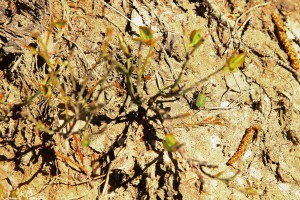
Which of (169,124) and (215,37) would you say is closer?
(169,124)

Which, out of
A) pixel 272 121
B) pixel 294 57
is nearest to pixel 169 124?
pixel 272 121

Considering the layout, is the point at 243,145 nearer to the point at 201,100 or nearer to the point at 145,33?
the point at 201,100

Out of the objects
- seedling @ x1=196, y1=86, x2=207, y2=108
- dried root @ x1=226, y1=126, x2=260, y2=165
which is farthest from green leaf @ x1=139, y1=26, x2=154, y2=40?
dried root @ x1=226, y1=126, x2=260, y2=165

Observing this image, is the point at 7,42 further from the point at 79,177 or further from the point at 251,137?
the point at 251,137

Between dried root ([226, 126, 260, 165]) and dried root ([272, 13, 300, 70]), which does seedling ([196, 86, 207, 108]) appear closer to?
dried root ([226, 126, 260, 165])

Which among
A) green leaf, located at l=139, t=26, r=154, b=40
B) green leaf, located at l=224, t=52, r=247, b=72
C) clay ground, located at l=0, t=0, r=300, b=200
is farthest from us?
clay ground, located at l=0, t=0, r=300, b=200

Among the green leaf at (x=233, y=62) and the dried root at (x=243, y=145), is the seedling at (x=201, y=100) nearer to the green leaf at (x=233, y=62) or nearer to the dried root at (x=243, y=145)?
the dried root at (x=243, y=145)

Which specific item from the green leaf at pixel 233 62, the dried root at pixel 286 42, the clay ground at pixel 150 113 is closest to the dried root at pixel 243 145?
the clay ground at pixel 150 113

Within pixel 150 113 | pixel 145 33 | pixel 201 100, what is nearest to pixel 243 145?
pixel 201 100
